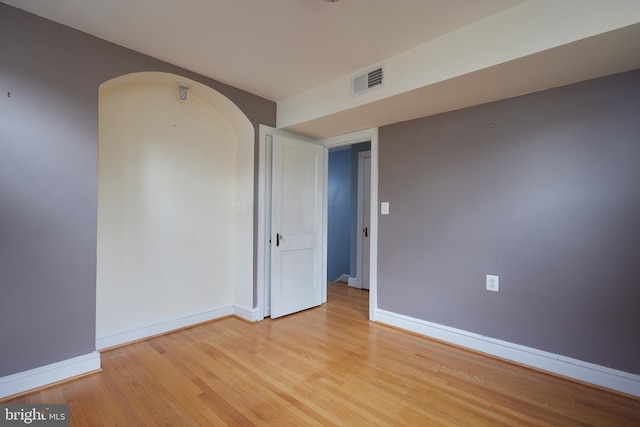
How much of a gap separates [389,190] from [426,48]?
141 cm

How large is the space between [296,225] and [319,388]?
75.1 inches

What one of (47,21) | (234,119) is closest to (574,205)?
(234,119)

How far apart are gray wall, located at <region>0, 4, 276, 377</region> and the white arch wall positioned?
0.33 m

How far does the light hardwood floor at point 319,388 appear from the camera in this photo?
167 centimetres

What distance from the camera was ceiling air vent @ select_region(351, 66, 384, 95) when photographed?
7.92ft

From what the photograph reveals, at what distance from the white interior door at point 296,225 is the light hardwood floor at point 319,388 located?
0.76 metres

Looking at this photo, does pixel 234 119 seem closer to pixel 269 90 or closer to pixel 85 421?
pixel 269 90

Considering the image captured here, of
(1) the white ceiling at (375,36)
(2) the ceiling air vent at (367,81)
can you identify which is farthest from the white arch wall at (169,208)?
(2) the ceiling air vent at (367,81)

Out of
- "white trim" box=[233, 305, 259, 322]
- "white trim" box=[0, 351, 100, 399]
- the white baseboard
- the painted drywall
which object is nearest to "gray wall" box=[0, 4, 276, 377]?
"white trim" box=[0, 351, 100, 399]

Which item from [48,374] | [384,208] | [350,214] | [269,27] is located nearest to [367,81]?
[269,27]

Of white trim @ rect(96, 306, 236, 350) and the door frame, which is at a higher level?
the door frame

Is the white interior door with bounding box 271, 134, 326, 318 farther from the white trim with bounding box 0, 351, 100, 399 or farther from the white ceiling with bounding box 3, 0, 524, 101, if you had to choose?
the white trim with bounding box 0, 351, 100, 399

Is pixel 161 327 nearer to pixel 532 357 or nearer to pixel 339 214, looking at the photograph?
pixel 532 357

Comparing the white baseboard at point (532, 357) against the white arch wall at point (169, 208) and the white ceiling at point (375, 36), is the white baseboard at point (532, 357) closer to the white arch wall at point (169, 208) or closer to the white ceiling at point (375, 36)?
the white arch wall at point (169, 208)
